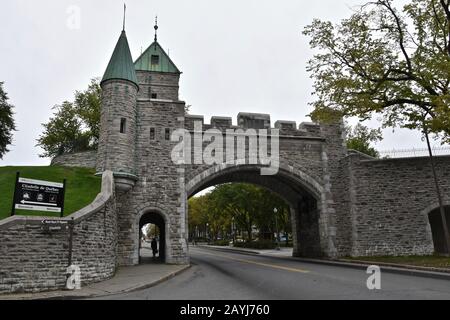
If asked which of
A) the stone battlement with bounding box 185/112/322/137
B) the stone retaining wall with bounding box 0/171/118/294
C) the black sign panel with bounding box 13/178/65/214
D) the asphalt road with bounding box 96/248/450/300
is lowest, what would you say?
the asphalt road with bounding box 96/248/450/300

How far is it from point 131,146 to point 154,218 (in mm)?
8261

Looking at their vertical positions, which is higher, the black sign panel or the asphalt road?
the black sign panel

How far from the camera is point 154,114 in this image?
20172mm

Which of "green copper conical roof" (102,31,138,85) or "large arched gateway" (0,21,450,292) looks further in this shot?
"green copper conical roof" (102,31,138,85)

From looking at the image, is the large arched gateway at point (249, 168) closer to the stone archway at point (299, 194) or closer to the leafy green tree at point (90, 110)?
the stone archway at point (299, 194)

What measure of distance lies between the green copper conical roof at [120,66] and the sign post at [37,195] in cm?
932

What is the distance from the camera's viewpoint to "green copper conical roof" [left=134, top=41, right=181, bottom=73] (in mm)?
30633

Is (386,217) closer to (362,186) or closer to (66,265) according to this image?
(362,186)

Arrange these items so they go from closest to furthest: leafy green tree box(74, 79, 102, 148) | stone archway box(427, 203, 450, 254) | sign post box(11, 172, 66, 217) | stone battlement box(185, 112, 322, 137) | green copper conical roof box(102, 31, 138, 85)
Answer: sign post box(11, 172, 66, 217) → green copper conical roof box(102, 31, 138, 85) → stone battlement box(185, 112, 322, 137) → stone archway box(427, 203, 450, 254) → leafy green tree box(74, 79, 102, 148)

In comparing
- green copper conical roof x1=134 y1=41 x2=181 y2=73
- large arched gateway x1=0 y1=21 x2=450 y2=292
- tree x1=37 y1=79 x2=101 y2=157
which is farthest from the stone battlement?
tree x1=37 y1=79 x2=101 y2=157

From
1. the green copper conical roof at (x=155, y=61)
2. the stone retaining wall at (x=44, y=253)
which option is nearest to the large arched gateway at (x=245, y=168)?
the stone retaining wall at (x=44, y=253)

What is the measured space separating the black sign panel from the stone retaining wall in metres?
0.51

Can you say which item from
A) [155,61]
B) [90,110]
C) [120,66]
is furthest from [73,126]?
[120,66]

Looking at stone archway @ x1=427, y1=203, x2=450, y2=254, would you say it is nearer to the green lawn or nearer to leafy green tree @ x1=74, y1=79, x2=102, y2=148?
the green lawn
